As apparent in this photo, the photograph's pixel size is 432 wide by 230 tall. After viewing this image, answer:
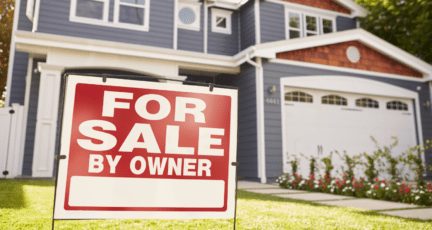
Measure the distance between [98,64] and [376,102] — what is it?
841 centimetres

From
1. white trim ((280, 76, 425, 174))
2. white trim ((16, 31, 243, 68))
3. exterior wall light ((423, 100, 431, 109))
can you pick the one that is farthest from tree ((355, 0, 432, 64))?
white trim ((16, 31, 243, 68))

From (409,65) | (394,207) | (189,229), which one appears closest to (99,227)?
(189,229)

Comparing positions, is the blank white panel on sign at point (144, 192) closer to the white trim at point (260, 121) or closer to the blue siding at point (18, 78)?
the white trim at point (260, 121)

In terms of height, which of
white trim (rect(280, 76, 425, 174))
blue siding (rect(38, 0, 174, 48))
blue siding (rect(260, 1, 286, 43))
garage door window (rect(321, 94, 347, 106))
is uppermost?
blue siding (rect(260, 1, 286, 43))

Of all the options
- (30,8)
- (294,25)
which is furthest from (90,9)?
(294,25)

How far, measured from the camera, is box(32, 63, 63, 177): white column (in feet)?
23.0

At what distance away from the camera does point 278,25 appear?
36.4 ft

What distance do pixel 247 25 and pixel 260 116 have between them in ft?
13.8

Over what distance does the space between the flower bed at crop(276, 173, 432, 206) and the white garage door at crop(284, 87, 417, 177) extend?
2.03 meters

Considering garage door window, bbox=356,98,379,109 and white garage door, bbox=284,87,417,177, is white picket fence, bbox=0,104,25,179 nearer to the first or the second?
white garage door, bbox=284,87,417,177

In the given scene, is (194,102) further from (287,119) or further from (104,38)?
(104,38)

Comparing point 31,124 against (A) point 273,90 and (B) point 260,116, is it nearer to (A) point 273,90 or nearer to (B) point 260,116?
(B) point 260,116

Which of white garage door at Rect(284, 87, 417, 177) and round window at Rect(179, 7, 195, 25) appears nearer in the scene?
white garage door at Rect(284, 87, 417, 177)

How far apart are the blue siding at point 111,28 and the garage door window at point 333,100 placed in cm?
505
